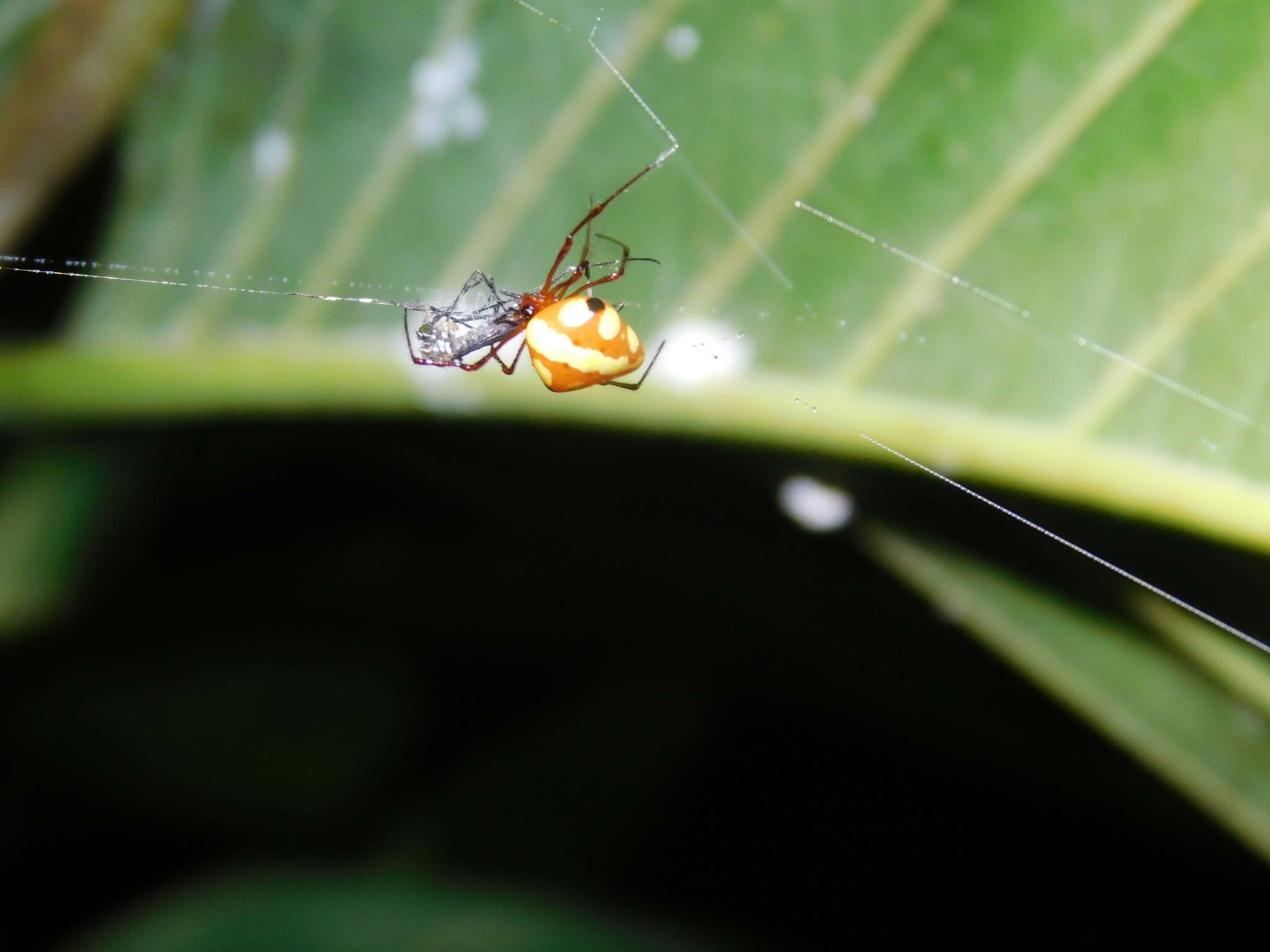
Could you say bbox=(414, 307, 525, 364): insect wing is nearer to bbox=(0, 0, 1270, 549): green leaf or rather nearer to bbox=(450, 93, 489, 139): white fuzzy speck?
bbox=(0, 0, 1270, 549): green leaf

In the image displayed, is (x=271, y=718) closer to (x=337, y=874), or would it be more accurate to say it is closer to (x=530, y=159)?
(x=337, y=874)

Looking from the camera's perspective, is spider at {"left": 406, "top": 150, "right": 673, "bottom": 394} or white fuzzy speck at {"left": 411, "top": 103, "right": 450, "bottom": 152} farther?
white fuzzy speck at {"left": 411, "top": 103, "right": 450, "bottom": 152}

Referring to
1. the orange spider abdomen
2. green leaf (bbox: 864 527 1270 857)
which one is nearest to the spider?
the orange spider abdomen

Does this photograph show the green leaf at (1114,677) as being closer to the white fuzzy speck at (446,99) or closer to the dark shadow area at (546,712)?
the dark shadow area at (546,712)

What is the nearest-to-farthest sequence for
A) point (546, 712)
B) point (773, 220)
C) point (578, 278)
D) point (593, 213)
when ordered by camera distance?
point (773, 220), point (593, 213), point (578, 278), point (546, 712)

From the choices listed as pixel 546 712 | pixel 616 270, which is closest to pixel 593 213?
pixel 616 270

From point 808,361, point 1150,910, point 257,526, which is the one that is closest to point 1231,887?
point 1150,910

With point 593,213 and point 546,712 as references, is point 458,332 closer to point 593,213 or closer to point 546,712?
point 593,213

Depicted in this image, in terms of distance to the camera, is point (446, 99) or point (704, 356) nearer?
point (704, 356)
